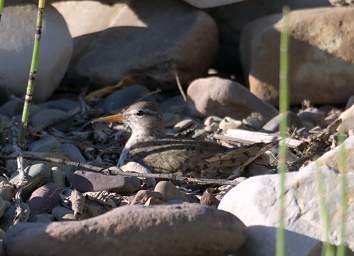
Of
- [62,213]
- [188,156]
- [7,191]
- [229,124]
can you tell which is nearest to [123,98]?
[229,124]

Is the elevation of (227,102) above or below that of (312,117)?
above

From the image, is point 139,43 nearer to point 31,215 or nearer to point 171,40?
point 171,40

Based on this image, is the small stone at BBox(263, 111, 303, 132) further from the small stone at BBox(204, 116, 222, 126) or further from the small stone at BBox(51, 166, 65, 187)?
the small stone at BBox(51, 166, 65, 187)

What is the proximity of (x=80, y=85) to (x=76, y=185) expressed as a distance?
365 cm

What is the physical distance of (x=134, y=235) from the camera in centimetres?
507

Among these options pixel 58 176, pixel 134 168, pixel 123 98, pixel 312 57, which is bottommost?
pixel 123 98

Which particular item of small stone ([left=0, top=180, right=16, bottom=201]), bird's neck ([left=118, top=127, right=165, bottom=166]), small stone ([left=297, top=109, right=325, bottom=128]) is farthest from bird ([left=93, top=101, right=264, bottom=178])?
small stone ([left=297, top=109, right=325, bottom=128])

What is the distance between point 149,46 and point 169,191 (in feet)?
13.1

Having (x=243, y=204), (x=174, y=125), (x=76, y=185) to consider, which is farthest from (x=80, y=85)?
(x=243, y=204)

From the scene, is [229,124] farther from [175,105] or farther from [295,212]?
[295,212]

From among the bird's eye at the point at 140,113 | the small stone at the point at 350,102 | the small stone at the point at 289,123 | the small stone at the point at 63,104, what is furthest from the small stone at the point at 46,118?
the small stone at the point at 350,102

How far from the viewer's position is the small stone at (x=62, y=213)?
19.5ft

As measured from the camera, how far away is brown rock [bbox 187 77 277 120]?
928cm

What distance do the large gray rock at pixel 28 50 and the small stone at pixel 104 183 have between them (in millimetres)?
2914
